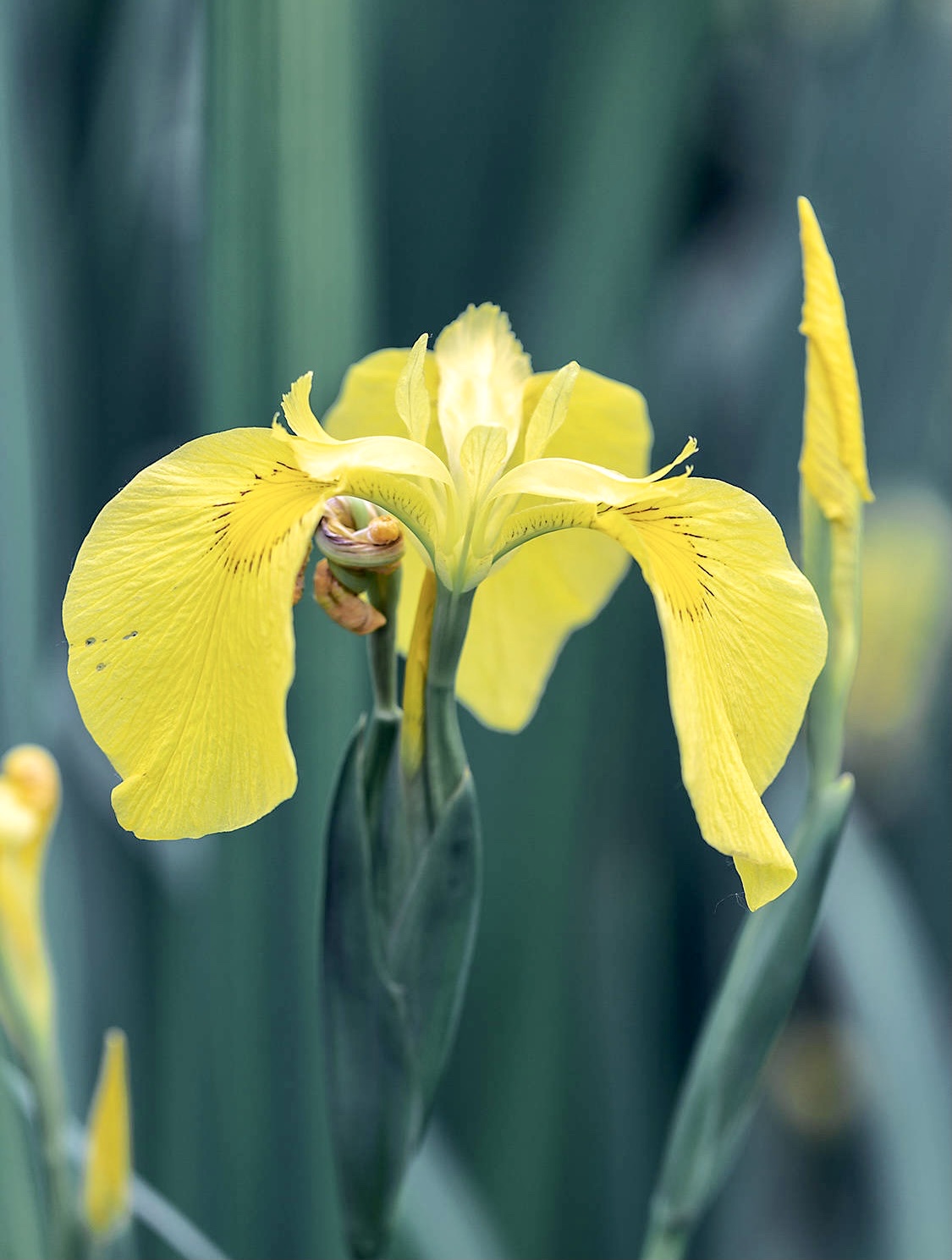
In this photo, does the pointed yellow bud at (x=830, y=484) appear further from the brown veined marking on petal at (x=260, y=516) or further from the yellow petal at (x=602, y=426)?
the brown veined marking on petal at (x=260, y=516)

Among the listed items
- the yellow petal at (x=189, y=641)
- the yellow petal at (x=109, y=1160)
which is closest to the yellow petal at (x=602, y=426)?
the yellow petal at (x=189, y=641)

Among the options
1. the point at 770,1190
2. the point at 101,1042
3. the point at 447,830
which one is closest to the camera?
the point at 447,830

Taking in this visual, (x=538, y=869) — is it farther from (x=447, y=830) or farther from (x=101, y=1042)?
(x=447, y=830)

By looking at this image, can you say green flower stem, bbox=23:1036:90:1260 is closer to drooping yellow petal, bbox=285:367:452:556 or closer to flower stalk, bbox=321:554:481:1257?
flower stalk, bbox=321:554:481:1257

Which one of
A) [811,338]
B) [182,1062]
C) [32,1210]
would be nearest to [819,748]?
[811,338]

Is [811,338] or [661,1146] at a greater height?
[811,338]

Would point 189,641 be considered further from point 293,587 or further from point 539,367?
point 539,367
